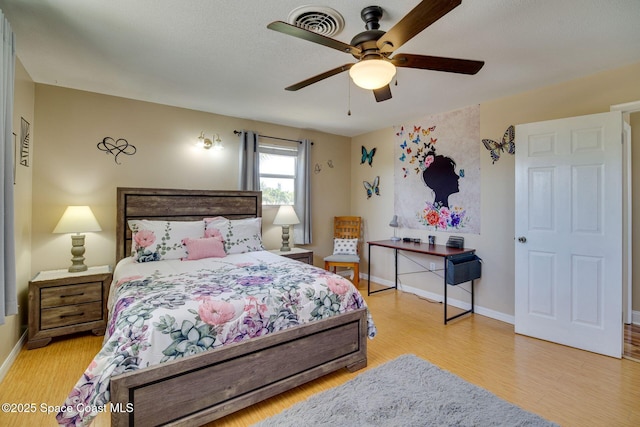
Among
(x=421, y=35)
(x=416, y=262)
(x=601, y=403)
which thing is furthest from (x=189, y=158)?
(x=601, y=403)

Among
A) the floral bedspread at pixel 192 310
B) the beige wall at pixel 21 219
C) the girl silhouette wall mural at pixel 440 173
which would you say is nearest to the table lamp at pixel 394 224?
the girl silhouette wall mural at pixel 440 173

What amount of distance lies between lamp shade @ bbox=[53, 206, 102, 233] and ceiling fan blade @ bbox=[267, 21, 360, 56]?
2772 millimetres

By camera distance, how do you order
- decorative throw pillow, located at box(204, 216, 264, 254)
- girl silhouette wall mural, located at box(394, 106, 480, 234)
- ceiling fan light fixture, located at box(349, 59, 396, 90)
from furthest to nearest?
girl silhouette wall mural, located at box(394, 106, 480, 234), decorative throw pillow, located at box(204, 216, 264, 254), ceiling fan light fixture, located at box(349, 59, 396, 90)

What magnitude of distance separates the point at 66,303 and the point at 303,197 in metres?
3.05

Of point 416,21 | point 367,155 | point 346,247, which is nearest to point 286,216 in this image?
point 346,247

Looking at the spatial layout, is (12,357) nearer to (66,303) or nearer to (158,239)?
(66,303)

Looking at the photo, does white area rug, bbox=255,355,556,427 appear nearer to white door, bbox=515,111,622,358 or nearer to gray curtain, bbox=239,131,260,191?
white door, bbox=515,111,622,358

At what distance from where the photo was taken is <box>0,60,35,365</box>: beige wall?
8.11 ft

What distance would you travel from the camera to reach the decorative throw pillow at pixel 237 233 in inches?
135

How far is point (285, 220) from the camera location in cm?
426

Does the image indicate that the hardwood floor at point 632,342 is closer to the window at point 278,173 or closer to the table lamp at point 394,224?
the table lamp at point 394,224

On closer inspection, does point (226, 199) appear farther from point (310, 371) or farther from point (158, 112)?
point (310, 371)

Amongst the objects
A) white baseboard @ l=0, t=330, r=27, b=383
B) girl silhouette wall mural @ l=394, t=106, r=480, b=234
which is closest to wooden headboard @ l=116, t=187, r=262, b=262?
white baseboard @ l=0, t=330, r=27, b=383

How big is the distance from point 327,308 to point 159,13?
90.7 inches
